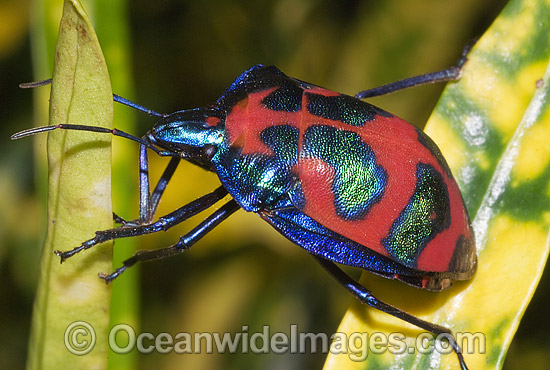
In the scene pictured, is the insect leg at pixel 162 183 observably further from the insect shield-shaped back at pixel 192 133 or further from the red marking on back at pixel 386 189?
the red marking on back at pixel 386 189

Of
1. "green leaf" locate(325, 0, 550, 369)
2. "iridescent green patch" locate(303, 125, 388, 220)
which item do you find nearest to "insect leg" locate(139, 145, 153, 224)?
"iridescent green patch" locate(303, 125, 388, 220)

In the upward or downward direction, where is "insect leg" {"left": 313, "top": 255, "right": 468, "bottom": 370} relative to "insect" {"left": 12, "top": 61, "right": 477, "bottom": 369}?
downward

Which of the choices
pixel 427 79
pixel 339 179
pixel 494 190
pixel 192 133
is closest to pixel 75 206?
pixel 192 133

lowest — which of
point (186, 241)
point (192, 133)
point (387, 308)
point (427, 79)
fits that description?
point (387, 308)

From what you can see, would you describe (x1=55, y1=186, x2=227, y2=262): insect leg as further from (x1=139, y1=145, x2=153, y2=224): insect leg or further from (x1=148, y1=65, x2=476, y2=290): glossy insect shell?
(x1=148, y1=65, x2=476, y2=290): glossy insect shell

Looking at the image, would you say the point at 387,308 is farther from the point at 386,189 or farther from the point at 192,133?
the point at 192,133

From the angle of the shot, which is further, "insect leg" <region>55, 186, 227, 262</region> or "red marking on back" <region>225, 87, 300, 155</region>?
"red marking on back" <region>225, 87, 300, 155</region>

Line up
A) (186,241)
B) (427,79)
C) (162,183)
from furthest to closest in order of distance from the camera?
(427,79) → (162,183) → (186,241)

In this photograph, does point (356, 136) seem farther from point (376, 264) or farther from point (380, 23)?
point (380, 23)
